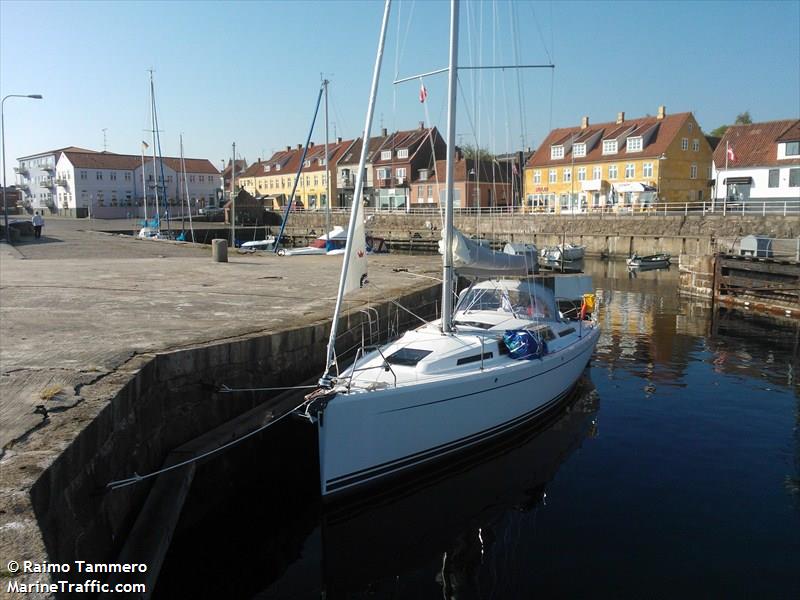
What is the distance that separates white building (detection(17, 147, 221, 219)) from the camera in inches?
3450

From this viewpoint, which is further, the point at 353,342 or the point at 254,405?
the point at 353,342

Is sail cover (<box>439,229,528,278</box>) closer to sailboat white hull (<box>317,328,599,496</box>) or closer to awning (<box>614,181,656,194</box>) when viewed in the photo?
sailboat white hull (<box>317,328,599,496</box>)

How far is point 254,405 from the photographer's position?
11469 mm

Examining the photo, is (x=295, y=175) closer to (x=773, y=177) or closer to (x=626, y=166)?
(x=626, y=166)

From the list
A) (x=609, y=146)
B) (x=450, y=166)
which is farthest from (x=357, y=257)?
(x=609, y=146)

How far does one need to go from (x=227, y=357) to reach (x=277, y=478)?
2217 mm

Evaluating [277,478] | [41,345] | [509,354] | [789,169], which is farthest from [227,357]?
[789,169]

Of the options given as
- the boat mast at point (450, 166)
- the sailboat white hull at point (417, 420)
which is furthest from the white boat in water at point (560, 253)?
the boat mast at point (450, 166)

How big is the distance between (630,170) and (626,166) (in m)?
0.64

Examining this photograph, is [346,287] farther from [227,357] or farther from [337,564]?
[337,564]

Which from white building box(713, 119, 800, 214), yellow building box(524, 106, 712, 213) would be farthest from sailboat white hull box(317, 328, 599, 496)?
yellow building box(524, 106, 712, 213)

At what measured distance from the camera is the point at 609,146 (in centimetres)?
6562

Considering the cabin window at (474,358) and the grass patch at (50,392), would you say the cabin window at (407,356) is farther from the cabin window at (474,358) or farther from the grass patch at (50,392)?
the grass patch at (50,392)

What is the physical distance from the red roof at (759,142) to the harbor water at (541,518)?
48.9 metres
